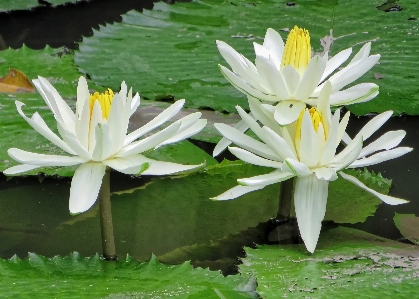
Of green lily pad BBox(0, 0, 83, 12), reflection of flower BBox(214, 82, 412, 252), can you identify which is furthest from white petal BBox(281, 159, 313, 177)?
green lily pad BBox(0, 0, 83, 12)

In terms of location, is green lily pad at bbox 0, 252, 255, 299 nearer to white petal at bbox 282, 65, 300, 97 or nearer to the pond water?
the pond water

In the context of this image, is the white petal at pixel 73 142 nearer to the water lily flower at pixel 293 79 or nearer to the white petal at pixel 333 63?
the water lily flower at pixel 293 79

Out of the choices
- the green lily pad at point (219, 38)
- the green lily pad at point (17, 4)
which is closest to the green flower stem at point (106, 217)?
the green lily pad at point (219, 38)

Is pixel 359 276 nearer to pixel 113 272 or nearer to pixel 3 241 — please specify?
pixel 113 272

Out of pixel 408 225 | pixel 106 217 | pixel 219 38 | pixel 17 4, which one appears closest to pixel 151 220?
pixel 106 217

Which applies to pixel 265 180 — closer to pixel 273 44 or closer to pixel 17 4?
pixel 273 44

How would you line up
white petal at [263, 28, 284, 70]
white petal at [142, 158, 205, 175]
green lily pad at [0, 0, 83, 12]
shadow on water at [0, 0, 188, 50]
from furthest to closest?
green lily pad at [0, 0, 83, 12], shadow on water at [0, 0, 188, 50], white petal at [263, 28, 284, 70], white petal at [142, 158, 205, 175]
